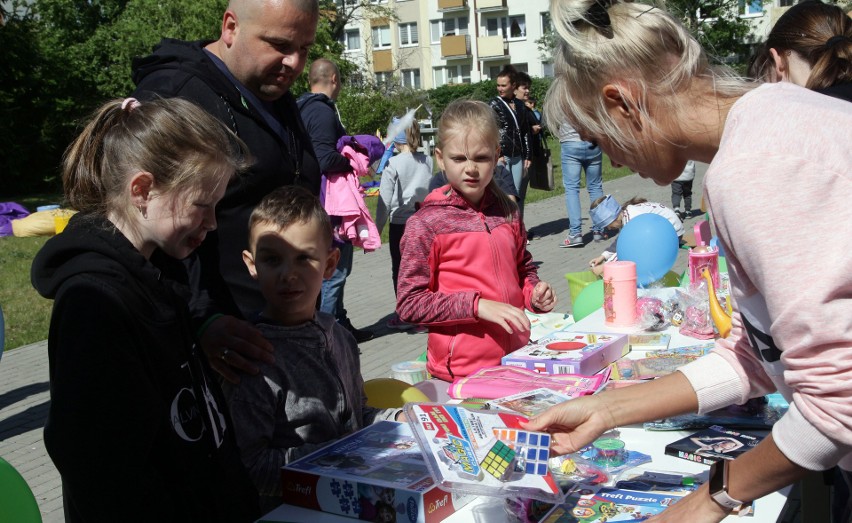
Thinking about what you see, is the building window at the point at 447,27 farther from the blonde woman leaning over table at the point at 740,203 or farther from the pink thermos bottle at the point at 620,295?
the blonde woman leaning over table at the point at 740,203

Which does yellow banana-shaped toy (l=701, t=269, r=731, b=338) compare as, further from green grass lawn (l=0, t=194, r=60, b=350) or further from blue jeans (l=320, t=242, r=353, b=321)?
green grass lawn (l=0, t=194, r=60, b=350)

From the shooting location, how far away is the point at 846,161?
1259mm

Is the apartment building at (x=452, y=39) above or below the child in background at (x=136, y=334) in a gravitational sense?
above

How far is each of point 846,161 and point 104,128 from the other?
1.52 metres

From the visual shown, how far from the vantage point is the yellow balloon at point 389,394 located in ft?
9.10

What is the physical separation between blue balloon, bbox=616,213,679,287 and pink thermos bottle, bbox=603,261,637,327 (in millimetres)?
866

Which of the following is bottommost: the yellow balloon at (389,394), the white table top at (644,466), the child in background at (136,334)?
the yellow balloon at (389,394)

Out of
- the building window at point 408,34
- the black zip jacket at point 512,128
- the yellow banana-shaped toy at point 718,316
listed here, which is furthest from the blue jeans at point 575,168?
the building window at point 408,34

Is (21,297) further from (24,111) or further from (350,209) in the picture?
(24,111)

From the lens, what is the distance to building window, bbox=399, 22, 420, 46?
5131cm

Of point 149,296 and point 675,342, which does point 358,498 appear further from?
point 675,342

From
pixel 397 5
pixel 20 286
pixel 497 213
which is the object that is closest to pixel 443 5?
pixel 397 5

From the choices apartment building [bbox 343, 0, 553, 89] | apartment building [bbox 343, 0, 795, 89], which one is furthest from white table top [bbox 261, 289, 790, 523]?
apartment building [bbox 343, 0, 553, 89]

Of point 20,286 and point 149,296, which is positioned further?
point 20,286
